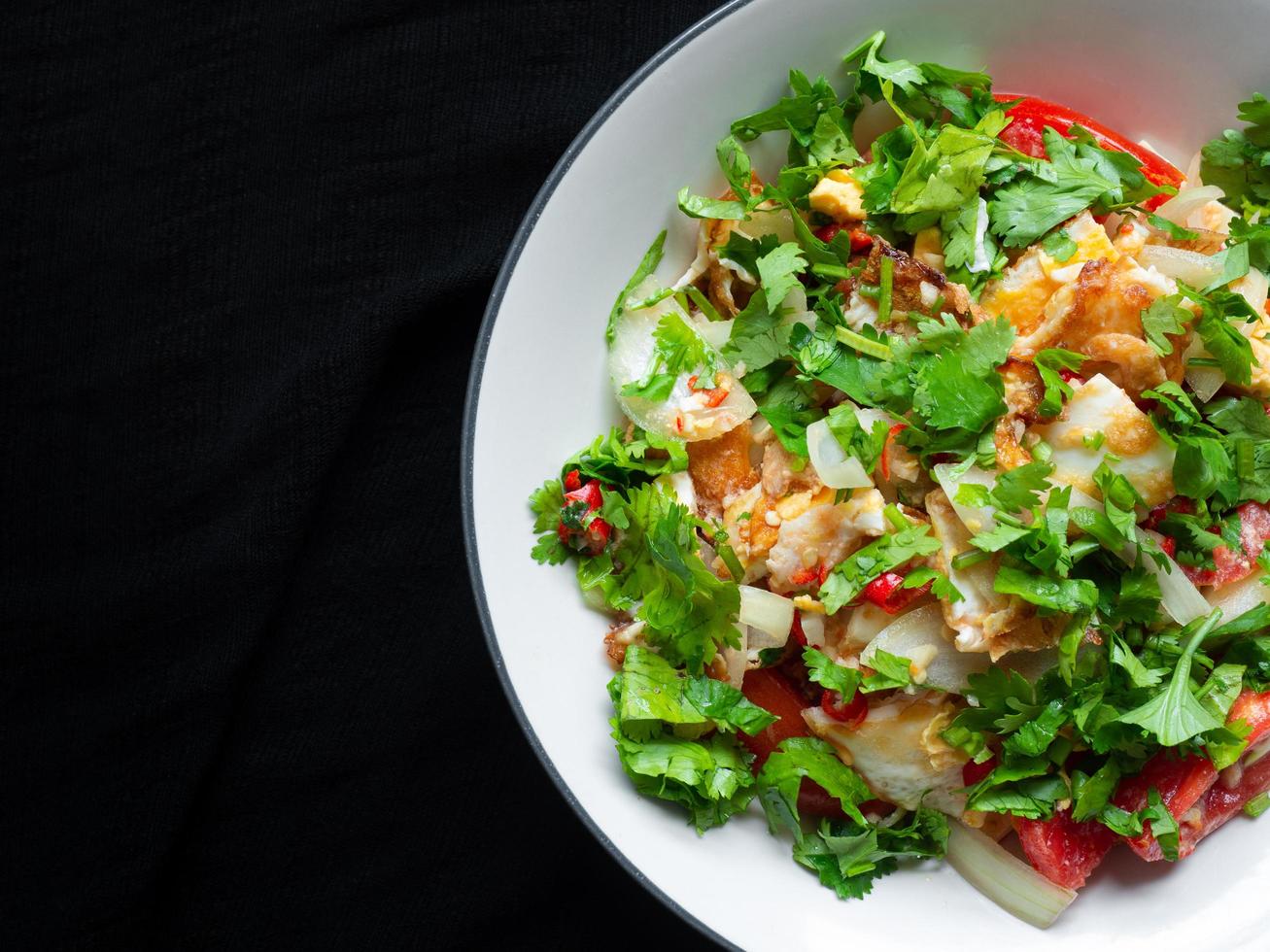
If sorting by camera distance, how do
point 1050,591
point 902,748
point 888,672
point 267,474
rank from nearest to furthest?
1. point 1050,591
2. point 888,672
3. point 902,748
4. point 267,474

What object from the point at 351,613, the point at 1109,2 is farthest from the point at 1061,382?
the point at 351,613

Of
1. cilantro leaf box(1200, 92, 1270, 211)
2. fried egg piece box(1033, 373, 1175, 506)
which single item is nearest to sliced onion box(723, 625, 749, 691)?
fried egg piece box(1033, 373, 1175, 506)

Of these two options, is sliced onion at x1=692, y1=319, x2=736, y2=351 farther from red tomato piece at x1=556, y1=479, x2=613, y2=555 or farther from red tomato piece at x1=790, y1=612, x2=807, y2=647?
red tomato piece at x1=790, y1=612, x2=807, y2=647

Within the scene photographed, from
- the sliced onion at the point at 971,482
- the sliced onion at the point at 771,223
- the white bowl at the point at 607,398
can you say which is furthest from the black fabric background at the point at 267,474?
the sliced onion at the point at 971,482

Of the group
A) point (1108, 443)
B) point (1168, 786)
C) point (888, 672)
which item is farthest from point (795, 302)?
point (1168, 786)

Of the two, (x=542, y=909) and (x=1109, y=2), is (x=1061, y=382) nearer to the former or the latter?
(x=1109, y=2)

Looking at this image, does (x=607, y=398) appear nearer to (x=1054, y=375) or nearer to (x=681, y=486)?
(x=681, y=486)

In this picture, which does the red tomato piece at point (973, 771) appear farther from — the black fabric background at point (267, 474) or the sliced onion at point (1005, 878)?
the black fabric background at point (267, 474)
